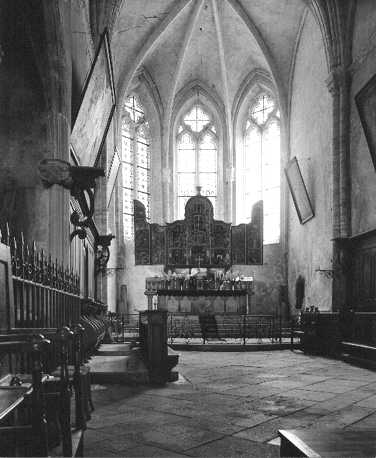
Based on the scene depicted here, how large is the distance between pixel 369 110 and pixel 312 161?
16.2 feet

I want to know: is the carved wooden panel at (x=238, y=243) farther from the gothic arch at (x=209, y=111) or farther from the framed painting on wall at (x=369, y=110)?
the framed painting on wall at (x=369, y=110)

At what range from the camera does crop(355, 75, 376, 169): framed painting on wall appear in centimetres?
1191

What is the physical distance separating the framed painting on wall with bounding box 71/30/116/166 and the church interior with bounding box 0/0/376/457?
0.22 feet

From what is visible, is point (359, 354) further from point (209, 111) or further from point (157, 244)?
point (209, 111)

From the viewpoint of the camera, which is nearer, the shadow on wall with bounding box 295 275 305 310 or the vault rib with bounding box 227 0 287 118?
the shadow on wall with bounding box 295 275 305 310

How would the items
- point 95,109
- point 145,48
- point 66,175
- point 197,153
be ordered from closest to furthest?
point 66,175 < point 95,109 < point 145,48 < point 197,153

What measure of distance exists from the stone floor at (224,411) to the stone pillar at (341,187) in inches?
219

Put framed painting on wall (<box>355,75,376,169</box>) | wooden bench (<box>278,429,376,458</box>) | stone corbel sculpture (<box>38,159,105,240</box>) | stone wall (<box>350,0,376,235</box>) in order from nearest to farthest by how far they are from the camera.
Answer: wooden bench (<box>278,429,376,458</box>) < stone corbel sculpture (<box>38,159,105,240</box>) < framed painting on wall (<box>355,75,376,169</box>) < stone wall (<box>350,0,376,235</box>)

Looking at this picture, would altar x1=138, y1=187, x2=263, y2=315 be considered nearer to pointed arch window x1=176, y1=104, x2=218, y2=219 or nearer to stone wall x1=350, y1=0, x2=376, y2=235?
pointed arch window x1=176, y1=104, x2=218, y2=219

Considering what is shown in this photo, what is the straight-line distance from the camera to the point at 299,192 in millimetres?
17500

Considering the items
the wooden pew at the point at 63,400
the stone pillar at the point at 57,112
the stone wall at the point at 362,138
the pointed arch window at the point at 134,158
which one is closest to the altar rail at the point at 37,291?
the wooden pew at the point at 63,400

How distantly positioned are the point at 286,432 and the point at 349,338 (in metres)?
9.55

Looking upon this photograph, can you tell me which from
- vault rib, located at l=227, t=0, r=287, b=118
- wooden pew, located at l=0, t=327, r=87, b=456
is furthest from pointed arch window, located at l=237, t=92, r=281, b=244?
wooden pew, located at l=0, t=327, r=87, b=456

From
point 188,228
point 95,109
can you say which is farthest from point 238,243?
point 95,109
